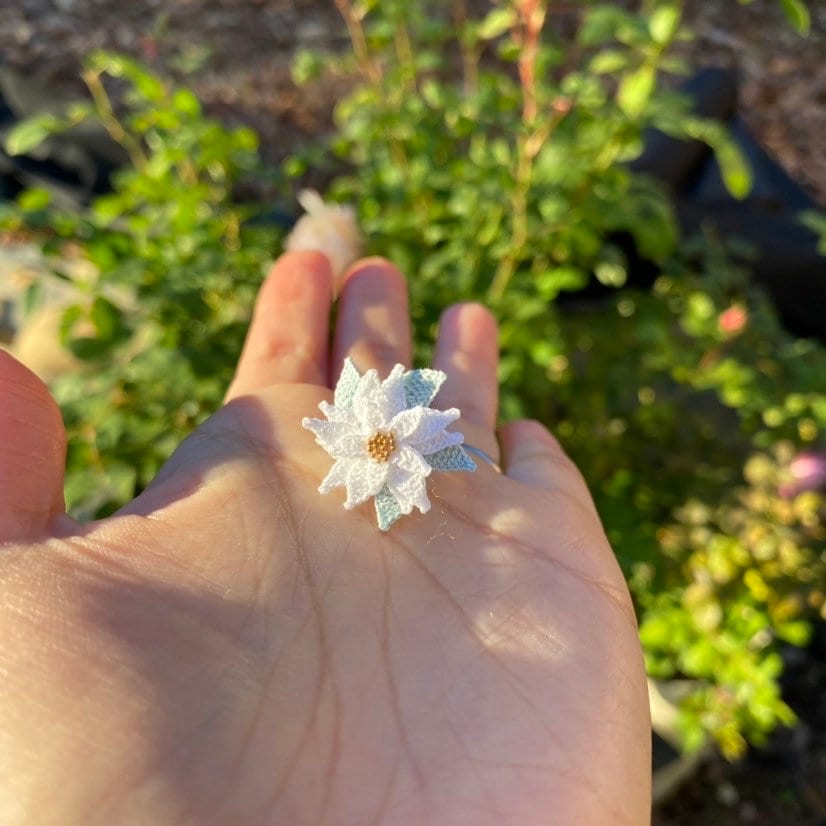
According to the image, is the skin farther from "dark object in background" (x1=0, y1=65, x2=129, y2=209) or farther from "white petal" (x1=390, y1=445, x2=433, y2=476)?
"dark object in background" (x1=0, y1=65, x2=129, y2=209)

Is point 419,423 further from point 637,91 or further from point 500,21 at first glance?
point 500,21

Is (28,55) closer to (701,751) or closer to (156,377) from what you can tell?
(156,377)

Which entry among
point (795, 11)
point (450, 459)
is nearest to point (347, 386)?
point (450, 459)

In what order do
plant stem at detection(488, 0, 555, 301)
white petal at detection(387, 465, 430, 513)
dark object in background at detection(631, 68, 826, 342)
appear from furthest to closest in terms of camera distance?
dark object in background at detection(631, 68, 826, 342) < plant stem at detection(488, 0, 555, 301) < white petal at detection(387, 465, 430, 513)

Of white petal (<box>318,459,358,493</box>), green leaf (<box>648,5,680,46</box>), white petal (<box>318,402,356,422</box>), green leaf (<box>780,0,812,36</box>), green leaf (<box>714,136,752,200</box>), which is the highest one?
green leaf (<box>780,0,812,36</box>)

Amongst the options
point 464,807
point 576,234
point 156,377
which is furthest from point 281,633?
point 576,234

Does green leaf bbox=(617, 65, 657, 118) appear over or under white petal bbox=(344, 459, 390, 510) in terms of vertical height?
over

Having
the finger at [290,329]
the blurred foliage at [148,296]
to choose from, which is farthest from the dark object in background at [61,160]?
the finger at [290,329]

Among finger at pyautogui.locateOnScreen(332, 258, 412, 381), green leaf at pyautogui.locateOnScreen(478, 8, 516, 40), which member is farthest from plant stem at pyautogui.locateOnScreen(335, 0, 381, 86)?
finger at pyautogui.locateOnScreen(332, 258, 412, 381)
